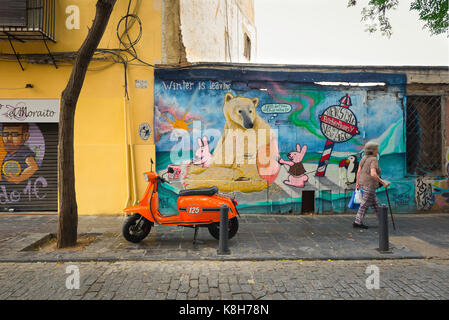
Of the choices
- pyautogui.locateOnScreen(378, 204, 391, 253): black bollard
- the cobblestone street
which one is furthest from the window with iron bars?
the cobblestone street

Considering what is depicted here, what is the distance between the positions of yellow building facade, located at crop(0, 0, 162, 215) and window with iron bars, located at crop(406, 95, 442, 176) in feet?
23.8

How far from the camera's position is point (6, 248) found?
5.73 metres

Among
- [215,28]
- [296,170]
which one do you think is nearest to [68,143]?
[296,170]

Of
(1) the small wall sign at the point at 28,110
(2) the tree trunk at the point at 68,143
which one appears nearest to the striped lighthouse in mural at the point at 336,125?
(2) the tree trunk at the point at 68,143

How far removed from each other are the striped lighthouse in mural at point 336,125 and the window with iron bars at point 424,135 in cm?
176

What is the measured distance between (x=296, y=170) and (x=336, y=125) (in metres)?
1.67

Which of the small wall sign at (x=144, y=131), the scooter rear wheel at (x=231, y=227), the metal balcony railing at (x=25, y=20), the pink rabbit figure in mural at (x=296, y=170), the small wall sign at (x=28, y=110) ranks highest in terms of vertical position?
the metal balcony railing at (x=25, y=20)

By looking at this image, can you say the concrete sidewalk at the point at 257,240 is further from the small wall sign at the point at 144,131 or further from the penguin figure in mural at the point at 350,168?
the small wall sign at the point at 144,131

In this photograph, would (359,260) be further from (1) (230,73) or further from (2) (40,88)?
(2) (40,88)

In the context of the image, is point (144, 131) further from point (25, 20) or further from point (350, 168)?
point (350, 168)

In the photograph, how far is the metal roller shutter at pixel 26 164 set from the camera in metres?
8.70

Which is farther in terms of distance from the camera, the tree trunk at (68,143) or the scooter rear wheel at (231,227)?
the scooter rear wheel at (231,227)

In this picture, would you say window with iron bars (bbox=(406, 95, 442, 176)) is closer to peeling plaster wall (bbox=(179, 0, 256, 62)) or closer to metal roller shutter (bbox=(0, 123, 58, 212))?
peeling plaster wall (bbox=(179, 0, 256, 62))

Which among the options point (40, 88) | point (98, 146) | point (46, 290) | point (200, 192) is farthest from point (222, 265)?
point (40, 88)
